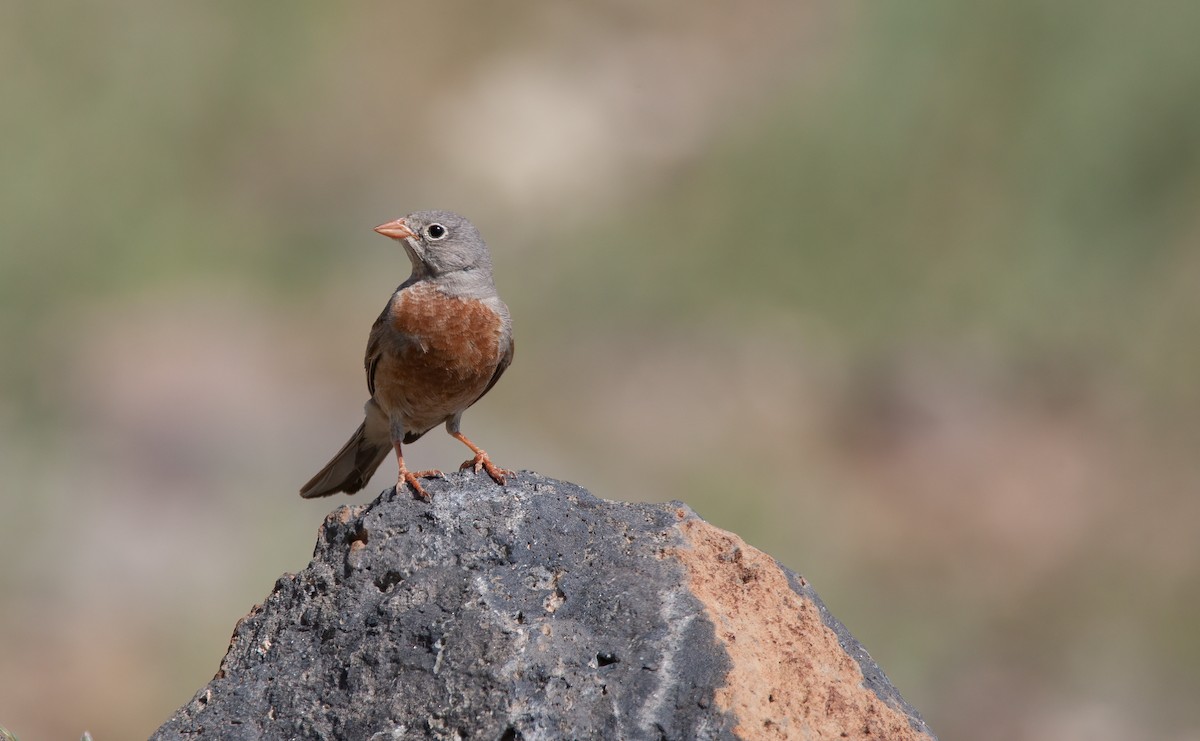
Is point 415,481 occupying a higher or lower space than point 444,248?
lower

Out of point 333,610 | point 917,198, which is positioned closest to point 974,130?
point 917,198

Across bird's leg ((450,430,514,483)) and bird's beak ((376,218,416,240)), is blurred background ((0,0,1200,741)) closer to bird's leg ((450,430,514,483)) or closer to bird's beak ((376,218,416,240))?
bird's beak ((376,218,416,240))

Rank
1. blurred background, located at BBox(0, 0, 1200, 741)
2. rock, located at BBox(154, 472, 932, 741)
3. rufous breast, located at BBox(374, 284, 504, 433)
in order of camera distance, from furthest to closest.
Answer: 1. blurred background, located at BBox(0, 0, 1200, 741)
2. rufous breast, located at BBox(374, 284, 504, 433)
3. rock, located at BBox(154, 472, 932, 741)

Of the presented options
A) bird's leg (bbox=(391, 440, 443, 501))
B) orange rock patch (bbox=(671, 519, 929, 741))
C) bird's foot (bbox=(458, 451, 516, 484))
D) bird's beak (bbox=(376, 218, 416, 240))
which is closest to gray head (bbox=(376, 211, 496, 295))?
bird's beak (bbox=(376, 218, 416, 240))

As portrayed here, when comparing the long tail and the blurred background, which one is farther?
the blurred background

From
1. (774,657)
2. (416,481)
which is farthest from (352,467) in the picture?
(774,657)

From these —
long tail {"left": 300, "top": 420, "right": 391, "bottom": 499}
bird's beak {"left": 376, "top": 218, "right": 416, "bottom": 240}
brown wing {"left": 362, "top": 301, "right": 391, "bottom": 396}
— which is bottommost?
long tail {"left": 300, "top": 420, "right": 391, "bottom": 499}

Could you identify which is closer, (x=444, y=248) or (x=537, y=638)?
(x=537, y=638)

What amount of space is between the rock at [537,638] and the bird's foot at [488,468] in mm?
94

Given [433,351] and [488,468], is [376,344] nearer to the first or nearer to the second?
[433,351]

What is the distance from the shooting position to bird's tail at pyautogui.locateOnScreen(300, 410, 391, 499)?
767 centimetres

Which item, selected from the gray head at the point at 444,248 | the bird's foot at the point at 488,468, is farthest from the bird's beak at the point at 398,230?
the bird's foot at the point at 488,468

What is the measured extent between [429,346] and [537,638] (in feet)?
8.92

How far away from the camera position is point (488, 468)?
6.01 m
